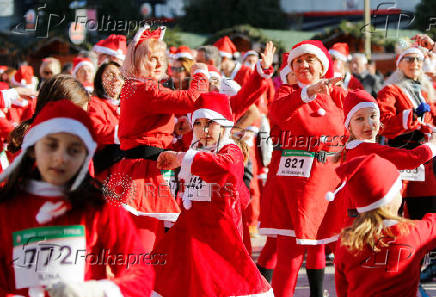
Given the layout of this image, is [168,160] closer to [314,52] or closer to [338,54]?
[314,52]

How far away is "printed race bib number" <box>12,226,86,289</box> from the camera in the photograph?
3043mm

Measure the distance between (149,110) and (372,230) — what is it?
2.03 m

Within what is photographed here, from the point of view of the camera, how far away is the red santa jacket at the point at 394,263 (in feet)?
11.5

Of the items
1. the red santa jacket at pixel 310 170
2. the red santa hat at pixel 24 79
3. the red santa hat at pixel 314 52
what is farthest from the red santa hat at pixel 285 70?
the red santa hat at pixel 24 79

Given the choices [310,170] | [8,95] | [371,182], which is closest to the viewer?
[371,182]

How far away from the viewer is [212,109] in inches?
189

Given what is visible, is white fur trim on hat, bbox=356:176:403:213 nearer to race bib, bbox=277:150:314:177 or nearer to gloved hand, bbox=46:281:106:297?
gloved hand, bbox=46:281:106:297

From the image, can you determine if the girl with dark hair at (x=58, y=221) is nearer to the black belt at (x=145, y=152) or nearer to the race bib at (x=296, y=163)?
the black belt at (x=145, y=152)

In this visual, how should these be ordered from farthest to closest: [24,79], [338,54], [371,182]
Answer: [24,79] → [338,54] → [371,182]

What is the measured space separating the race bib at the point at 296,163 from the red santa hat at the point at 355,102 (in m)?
0.43

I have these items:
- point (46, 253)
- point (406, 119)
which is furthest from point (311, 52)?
point (46, 253)

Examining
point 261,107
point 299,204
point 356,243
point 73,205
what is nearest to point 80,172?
point 73,205

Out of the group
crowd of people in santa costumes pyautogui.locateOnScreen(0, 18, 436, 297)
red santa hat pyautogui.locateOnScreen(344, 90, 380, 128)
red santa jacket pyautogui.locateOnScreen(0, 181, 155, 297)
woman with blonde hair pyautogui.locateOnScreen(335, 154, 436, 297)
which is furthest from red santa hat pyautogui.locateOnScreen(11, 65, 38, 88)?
woman with blonde hair pyautogui.locateOnScreen(335, 154, 436, 297)

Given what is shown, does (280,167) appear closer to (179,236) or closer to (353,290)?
(179,236)
